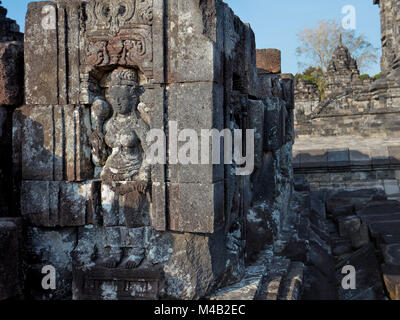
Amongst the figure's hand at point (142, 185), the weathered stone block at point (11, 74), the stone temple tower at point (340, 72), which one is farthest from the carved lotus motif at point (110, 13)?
the stone temple tower at point (340, 72)

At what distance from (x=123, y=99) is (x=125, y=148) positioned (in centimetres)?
37

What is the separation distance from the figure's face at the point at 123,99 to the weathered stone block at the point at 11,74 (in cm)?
84

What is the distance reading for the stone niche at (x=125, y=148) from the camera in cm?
263

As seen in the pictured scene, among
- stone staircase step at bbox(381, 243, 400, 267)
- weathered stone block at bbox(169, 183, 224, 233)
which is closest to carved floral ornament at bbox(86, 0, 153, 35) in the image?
weathered stone block at bbox(169, 183, 224, 233)

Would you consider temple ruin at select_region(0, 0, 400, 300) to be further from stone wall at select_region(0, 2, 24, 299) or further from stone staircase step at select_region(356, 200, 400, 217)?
stone staircase step at select_region(356, 200, 400, 217)

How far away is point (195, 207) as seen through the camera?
8.57 ft

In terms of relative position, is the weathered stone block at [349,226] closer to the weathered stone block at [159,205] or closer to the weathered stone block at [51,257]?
the weathered stone block at [159,205]

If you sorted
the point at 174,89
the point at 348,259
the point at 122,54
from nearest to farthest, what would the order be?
the point at 174,89, the point at 122,54, the point at 348,259

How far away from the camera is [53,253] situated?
3043mm

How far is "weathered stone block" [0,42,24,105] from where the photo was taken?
9.95 ft

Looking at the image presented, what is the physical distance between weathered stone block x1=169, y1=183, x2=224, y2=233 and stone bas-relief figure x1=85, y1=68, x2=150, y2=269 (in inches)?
10.6

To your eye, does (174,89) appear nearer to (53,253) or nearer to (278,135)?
(53,253)

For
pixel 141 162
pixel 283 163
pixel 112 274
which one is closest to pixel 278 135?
pixel 283 163

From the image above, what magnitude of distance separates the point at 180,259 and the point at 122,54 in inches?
61.8
